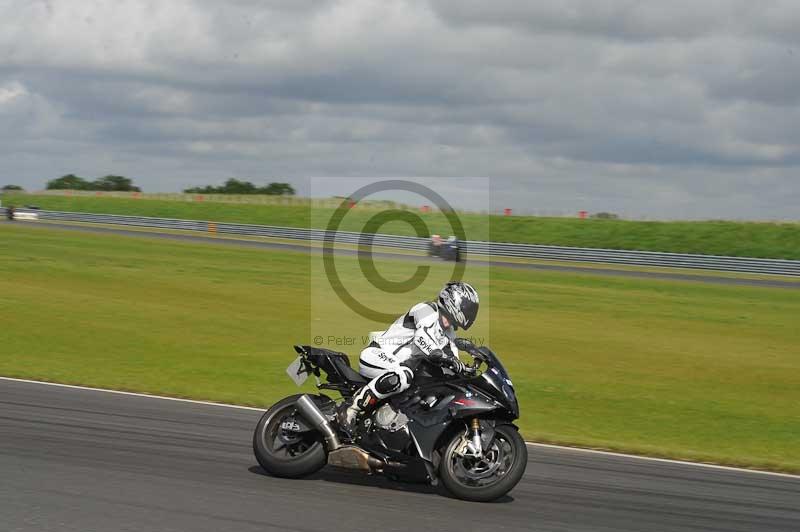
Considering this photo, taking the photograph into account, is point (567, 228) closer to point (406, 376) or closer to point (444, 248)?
point (444, 248)

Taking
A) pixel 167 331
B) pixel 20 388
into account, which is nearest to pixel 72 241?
pixel 167 331

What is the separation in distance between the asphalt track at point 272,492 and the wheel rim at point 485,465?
0.24m

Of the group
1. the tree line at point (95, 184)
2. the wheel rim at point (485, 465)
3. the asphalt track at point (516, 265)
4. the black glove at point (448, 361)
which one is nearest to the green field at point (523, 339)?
the asphalt track at point (516, 265)

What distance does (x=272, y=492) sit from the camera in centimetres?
721

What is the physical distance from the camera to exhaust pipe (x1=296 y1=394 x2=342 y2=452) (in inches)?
307

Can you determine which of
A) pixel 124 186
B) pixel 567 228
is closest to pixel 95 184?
pixel 124 186

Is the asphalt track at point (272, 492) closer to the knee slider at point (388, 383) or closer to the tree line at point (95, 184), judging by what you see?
the knee slider at point (388, 383)

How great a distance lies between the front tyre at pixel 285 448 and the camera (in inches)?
308

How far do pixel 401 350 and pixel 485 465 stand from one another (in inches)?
49.2

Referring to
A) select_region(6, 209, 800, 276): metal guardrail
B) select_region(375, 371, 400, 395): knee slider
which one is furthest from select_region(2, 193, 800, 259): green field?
select_region(375, 371, 400, 395): knee slider

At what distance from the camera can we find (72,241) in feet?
135

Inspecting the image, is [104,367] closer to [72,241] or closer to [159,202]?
[72,241]

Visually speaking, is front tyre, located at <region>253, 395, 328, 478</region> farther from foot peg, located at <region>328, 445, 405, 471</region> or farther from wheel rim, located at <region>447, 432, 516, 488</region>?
wheel rim, located at <region>447, 432, 516, 488</region>

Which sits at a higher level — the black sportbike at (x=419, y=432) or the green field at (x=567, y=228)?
the green field at (x=567, y=228)
